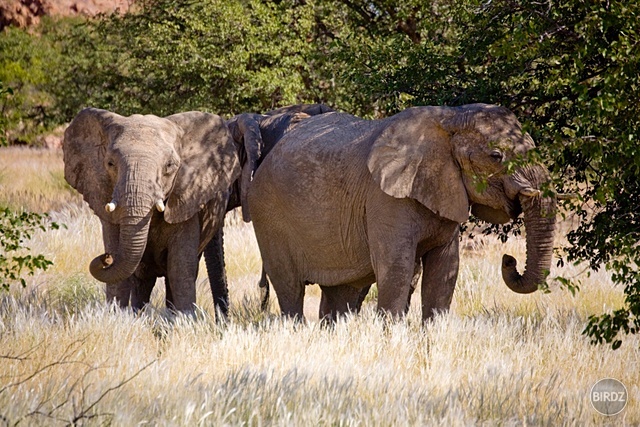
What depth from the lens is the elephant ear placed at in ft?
29.1

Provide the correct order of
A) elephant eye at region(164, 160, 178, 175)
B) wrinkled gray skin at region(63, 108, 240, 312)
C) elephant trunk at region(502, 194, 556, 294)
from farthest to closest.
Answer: elephant eye at region(164, 160, 178, 175) → wrinkled gray skin at region(63, 108, 240, 312) → elephant trunk at region(502, 194, 556, 294)

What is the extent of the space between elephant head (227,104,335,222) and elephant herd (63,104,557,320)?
1.41 feet

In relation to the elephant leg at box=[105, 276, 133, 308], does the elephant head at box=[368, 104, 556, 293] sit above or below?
above

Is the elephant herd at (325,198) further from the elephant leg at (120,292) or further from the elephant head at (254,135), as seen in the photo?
the elephant head at (254,135)

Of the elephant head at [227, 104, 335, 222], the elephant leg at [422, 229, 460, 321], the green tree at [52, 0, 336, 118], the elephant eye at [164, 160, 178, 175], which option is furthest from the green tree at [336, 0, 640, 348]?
the green tree at [52, 0, 336, 118]

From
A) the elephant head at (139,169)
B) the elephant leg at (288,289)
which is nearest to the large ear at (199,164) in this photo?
Result: the elephant head at (139,169)

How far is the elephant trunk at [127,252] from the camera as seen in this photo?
8.80 metres

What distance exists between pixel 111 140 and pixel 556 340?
4.10 m

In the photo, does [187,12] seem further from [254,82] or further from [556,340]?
[556,340]

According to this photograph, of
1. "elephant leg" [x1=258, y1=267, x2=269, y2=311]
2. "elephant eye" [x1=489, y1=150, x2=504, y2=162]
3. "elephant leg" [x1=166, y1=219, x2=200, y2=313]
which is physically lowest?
"elephant leg" [x1=258, y1=267, x2=269, y2=311]

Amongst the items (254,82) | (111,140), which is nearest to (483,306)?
(111,140)

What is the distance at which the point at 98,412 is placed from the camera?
558 centimetres

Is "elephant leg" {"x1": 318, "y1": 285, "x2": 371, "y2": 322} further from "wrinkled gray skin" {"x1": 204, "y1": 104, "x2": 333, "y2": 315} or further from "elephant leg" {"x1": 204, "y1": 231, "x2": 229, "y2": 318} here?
"elephant leg" {"x1": 204, "y1": 231, "x2": 229, "y2": 318}

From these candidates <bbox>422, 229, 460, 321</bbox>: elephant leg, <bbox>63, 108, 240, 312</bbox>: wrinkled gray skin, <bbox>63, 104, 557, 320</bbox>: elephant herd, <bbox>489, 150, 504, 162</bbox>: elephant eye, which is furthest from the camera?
<bbox>422, 229, 460, 321</bbox>: elephant leg
